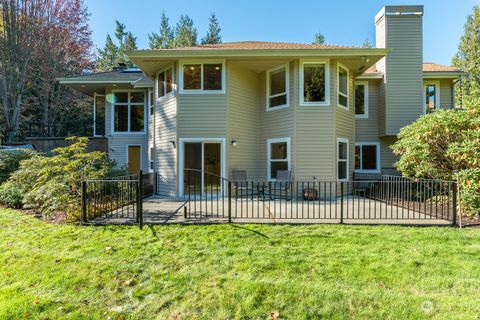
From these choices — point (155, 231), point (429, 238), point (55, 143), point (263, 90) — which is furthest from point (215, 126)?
point (55, 143)

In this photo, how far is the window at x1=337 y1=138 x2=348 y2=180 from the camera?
10395 mm

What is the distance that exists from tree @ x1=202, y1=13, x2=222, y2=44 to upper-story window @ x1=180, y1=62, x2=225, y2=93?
90.1 ft

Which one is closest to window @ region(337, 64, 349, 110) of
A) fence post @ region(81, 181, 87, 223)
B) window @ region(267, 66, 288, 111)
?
window @ region(267, 66, 288, 111)

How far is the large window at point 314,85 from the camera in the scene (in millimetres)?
10094

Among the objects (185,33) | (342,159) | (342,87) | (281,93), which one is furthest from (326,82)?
(185,33)

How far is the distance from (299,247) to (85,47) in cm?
2358

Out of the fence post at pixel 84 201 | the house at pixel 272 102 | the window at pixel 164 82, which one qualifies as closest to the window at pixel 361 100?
the house at pixel 272 102

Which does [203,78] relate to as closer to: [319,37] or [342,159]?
[342,159]

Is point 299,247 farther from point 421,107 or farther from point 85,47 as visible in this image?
point 85,47

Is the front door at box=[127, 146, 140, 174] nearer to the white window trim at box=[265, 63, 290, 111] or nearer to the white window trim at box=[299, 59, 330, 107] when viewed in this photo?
the white window trim at box=[265, 63, 290, 111]

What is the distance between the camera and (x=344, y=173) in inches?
422

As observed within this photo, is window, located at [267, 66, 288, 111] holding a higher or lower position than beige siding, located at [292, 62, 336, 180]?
higher

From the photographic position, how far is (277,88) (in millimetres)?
10797

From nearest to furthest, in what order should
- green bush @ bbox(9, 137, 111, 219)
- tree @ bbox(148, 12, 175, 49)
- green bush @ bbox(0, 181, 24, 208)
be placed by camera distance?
1. green bush @ bbox(9, 137, 111, 219)
2. green bush @ bbox(0, 181, 24, 208)
3. tree @ bbox(148, 12, 175, 49)
